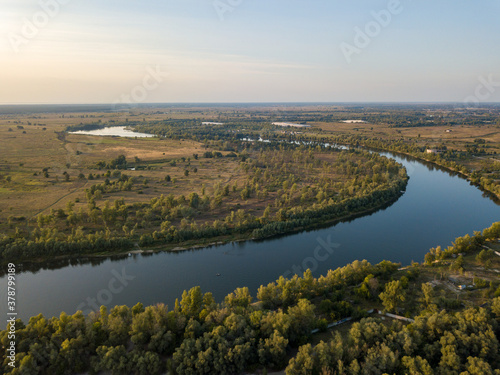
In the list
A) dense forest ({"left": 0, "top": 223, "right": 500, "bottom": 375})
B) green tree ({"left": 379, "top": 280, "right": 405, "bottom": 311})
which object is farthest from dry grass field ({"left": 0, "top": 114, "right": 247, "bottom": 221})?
green tree ({"left": 379, "top": 280, "right": 405, "bottom": 311})

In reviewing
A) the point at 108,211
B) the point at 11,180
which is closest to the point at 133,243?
the point at 108,211

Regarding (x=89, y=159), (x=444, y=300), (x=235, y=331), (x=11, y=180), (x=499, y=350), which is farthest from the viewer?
(x=89, y=159)

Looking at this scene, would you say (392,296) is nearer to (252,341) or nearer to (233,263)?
(252,341)

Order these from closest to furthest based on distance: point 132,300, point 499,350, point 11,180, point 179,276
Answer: point 499,350 → point 132,300 → point 179,276 → point 11,180

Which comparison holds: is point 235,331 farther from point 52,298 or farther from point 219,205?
point 219,205

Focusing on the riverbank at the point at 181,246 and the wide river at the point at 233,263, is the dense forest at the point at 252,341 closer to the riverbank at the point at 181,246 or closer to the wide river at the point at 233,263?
the wide river at the point at 233,263

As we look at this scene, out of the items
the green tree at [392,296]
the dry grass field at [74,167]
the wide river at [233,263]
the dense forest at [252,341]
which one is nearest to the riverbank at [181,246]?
the wide river at [233,263]

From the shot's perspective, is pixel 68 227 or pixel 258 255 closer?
pixel 258 255
